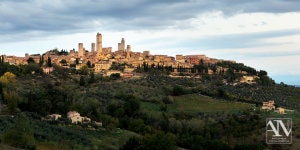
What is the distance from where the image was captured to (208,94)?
6203 cm

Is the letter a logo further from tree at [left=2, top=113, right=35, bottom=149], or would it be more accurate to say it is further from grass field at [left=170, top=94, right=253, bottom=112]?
tree at [left=2, top=113, right=35, bottom=149]

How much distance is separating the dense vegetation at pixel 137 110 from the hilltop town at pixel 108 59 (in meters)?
15.3

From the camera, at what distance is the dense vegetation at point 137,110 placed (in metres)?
29.6

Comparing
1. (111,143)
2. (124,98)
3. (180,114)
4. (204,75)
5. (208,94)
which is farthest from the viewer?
(204,75)

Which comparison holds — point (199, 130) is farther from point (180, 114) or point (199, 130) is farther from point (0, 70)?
point (0, 70)

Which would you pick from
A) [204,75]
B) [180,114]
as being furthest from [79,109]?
[204,75]

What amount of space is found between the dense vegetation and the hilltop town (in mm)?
15341

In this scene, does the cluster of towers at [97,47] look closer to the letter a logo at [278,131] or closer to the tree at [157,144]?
the letter a logo at [278,131]

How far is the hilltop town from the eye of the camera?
96.4 meters

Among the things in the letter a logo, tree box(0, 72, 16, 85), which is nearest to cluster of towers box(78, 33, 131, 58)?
tree box(0, 72, 16, 85)

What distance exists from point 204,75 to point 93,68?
1013 inches

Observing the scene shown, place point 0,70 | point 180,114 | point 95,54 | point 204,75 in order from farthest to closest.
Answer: point 95,54
point 204,75
point 0,70
point 180,114

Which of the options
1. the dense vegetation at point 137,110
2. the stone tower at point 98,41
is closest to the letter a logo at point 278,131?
the dense vegetation at point 137,110

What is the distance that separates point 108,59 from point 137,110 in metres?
63.3
